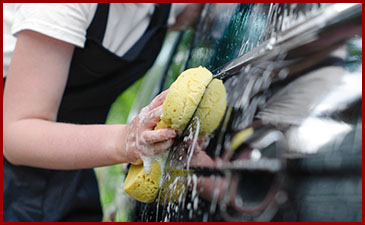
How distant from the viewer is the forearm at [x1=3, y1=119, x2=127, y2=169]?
649 millimetres

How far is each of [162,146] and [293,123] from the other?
250mm

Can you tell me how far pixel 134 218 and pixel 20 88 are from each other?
350 mm

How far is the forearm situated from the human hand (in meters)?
0.03

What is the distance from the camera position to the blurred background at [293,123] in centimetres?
31

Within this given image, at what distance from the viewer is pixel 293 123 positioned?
343mm

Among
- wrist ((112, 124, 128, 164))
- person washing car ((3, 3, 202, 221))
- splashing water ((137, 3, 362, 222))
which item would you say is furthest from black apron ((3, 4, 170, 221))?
splashing water ((137, 3, 362, 222))

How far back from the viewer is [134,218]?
663 millimetres

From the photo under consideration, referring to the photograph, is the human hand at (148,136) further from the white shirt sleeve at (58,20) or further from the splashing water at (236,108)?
the white shirt sleeve at (58,20)

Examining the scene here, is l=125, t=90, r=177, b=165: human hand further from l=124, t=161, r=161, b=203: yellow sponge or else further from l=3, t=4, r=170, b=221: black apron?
l=3, t=4, r=170, b=221: black apron

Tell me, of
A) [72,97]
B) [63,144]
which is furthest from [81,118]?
[63,144]

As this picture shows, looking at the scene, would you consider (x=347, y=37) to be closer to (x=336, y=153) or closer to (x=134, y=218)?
(x=336, y=153)

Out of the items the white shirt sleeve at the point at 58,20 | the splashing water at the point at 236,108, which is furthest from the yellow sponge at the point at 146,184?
the white shirt sleeve at the point at 58,20

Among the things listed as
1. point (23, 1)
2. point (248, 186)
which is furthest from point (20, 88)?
point (248, 186)

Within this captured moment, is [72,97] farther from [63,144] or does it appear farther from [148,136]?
[148,136]
